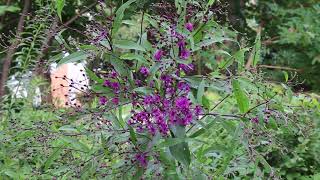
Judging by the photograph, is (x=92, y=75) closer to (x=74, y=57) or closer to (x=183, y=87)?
(x=74, y=57)

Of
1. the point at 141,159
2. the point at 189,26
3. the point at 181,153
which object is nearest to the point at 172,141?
the point at 181,153

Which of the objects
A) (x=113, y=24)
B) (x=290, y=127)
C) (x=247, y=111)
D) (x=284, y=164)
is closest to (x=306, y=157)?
(x=284, y=164)

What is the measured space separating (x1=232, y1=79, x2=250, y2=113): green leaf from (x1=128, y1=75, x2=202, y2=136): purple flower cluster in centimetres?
16

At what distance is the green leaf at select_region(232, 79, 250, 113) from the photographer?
1.47 m

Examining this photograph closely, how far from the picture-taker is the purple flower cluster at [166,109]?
1.56m

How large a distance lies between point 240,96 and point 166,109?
225mm

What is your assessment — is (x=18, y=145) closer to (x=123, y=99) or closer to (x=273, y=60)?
(x=123, y=99)

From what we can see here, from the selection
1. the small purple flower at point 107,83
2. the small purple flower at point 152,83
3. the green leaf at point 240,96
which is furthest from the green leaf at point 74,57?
the green leaf at point 240,96

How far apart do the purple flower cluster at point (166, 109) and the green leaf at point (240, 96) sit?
0.16 meters

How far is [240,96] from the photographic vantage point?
148 cm

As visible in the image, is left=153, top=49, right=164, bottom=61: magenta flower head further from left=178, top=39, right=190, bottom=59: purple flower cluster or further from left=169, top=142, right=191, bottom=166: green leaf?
left=169, top=142, right=191, bottom=166: green leaf

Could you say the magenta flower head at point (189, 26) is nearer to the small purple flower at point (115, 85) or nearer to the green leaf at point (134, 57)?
the green leaf at point (134, 57)

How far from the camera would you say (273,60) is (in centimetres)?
518

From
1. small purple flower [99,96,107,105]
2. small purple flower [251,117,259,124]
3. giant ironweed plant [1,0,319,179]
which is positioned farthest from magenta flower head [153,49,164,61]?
small purple flower [251,117,259,124]
